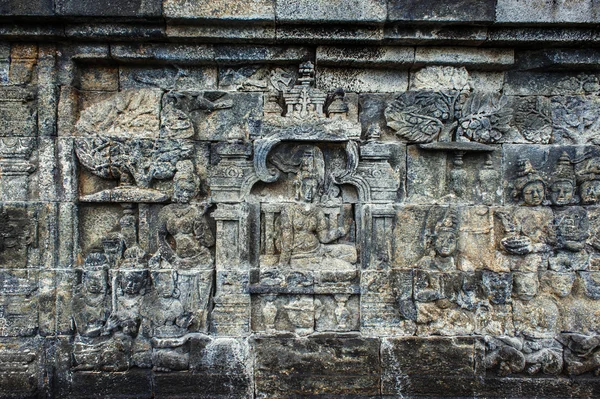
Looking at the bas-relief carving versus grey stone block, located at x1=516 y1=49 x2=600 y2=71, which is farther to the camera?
the bas-relief carving

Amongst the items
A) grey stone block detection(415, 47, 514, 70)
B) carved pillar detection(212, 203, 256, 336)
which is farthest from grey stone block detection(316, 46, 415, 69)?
carved pillar detection(212, 203, 256, 336)

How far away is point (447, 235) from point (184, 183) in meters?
2.65

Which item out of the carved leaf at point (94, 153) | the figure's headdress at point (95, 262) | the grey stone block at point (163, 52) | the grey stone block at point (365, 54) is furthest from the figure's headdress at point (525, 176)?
the figure's headdress at point (95, 262)

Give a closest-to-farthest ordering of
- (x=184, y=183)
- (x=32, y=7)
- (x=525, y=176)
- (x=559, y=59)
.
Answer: (x=32, y=7)
(x=559, y=59)
(x=184, y=183)
(x=525, y=176)

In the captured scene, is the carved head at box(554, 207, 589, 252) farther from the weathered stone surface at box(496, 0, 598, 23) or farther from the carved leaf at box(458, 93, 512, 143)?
the weathered stone surface at box(496, 0, 598, 23)

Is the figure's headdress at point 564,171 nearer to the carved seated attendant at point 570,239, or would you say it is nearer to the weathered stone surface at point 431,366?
the carved seated attendant at point 570,239

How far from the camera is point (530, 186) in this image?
392 centimetres

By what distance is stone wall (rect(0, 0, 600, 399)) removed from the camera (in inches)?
151

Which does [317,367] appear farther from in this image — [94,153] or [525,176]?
[94,153]

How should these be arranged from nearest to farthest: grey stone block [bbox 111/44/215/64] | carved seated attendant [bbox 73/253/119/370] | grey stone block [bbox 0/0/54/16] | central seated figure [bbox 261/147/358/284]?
grey stone block [bbox 0/0/54/16] < grey stone block [bbox 111/44/215/64] < carved seated attendant [bbox 73/253/119/370] < central seated figure [bbox 261/147/358/284]

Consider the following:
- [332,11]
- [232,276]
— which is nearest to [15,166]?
[232,276]

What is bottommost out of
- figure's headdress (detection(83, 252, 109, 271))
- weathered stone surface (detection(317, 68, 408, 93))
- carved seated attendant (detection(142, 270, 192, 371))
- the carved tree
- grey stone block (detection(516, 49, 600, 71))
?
carved seated attendant (detection(142, 270, 192, 371))

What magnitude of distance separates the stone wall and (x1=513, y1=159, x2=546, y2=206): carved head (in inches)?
0.6

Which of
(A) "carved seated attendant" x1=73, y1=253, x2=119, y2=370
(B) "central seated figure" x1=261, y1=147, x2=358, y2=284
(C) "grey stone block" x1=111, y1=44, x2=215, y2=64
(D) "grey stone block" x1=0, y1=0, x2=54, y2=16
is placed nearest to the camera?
(D) "grey stone block" x1=0, y1=0, x2=54, y2=16
